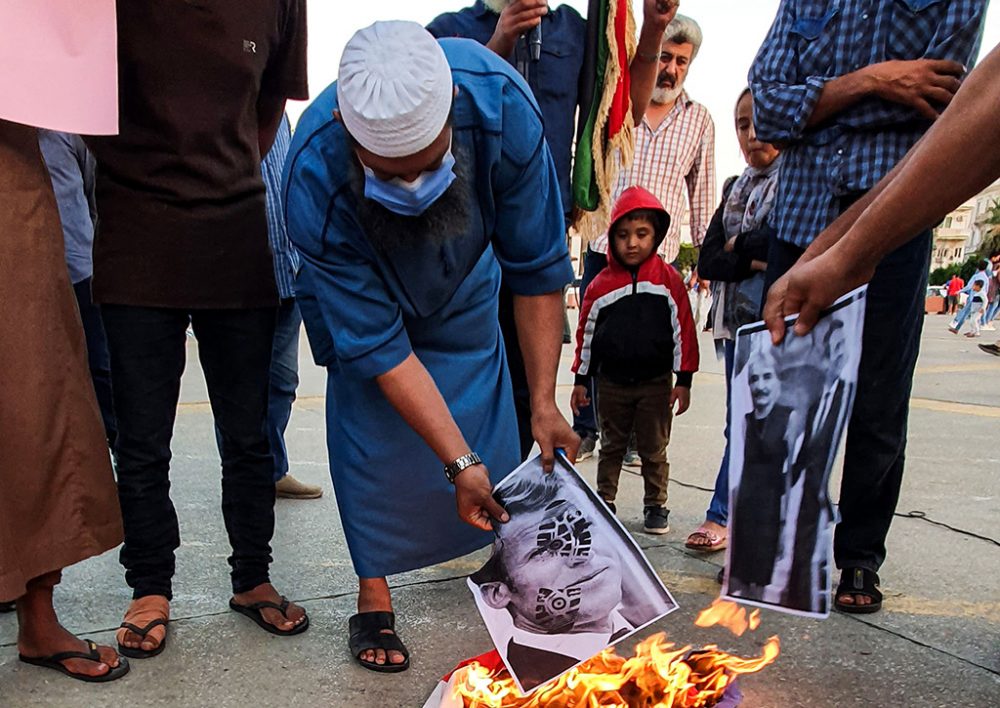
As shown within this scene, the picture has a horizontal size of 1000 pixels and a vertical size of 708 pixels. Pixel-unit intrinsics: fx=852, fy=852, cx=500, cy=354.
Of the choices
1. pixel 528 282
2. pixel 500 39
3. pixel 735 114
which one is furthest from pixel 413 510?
pixel 735 114

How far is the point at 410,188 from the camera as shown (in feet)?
5.70

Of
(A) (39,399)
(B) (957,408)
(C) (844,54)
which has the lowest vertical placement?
(B) (957,408)

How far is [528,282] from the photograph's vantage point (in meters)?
2.07

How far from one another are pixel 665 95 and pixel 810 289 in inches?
103

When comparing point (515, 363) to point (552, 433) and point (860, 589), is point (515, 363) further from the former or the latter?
point (860, 589)

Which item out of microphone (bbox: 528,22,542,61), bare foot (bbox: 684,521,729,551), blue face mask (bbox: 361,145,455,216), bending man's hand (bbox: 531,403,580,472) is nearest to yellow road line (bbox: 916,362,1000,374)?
bare foot (bbox: 684,521,729,551)

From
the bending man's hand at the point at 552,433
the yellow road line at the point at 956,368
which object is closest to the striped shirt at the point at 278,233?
the bending man's hand at the point at 552,433

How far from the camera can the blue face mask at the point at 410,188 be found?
1.74 metres

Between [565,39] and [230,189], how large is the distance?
4.13 feet

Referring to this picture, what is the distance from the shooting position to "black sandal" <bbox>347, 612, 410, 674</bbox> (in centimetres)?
Answer: 204

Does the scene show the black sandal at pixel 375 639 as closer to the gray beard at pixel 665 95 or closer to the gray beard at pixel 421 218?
the gray beard at pixel 421 218

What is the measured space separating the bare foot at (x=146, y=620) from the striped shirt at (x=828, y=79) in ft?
6.38

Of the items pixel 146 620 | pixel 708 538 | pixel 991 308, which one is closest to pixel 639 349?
pixel 708 538

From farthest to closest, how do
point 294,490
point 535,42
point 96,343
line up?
1. point 294,490
2. point 96,343
3. point 535,42
